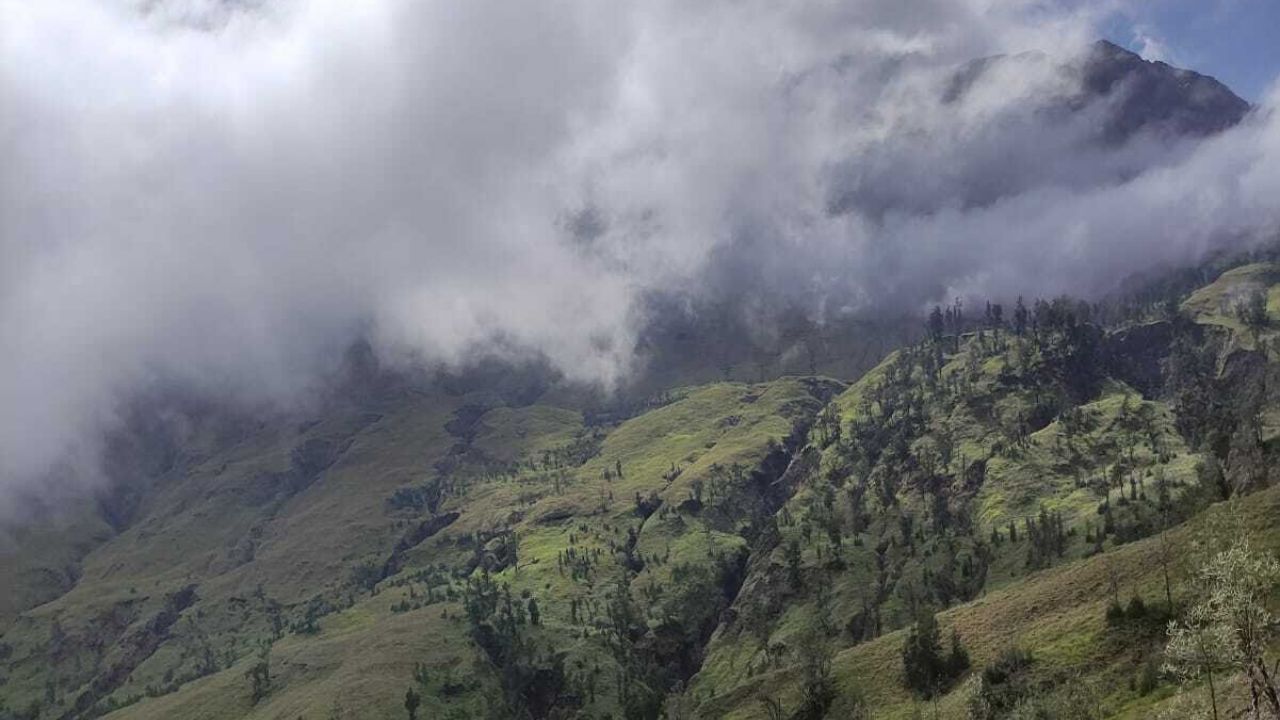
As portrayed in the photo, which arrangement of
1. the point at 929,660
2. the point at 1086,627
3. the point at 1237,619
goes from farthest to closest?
the point at 929,660 < the point at 1086,627 < the point at 1237,619

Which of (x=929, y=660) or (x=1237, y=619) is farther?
(x=929, y=660)

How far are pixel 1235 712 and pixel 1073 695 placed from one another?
22.7 m

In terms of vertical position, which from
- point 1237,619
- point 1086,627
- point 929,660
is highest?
point 1237,619

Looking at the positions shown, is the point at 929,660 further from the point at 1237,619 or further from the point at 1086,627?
the point at 1237,619

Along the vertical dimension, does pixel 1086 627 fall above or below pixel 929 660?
above

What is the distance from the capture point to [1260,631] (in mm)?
72250

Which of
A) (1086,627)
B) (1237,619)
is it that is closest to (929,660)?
(1086,627)

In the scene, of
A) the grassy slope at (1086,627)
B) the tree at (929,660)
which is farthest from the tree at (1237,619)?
the tree at (929,660)

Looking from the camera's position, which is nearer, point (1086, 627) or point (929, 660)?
point (1086, 627)

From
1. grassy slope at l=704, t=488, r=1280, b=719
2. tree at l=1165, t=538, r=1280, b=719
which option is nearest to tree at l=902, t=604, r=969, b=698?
grassy slope at l=704, t=488, r=1280, b=719

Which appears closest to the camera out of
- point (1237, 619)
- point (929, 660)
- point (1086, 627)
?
point (1237, 619)

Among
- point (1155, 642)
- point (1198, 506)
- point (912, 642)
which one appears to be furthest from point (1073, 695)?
point (1198, 506)

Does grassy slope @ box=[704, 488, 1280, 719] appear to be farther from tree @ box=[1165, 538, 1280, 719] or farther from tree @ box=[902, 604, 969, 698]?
tree @ box=[1165, 538, 1280, 719]

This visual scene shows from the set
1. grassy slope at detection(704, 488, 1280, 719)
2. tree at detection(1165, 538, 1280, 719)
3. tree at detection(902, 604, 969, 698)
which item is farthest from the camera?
tree at detection(902, 604, 969, 698)
